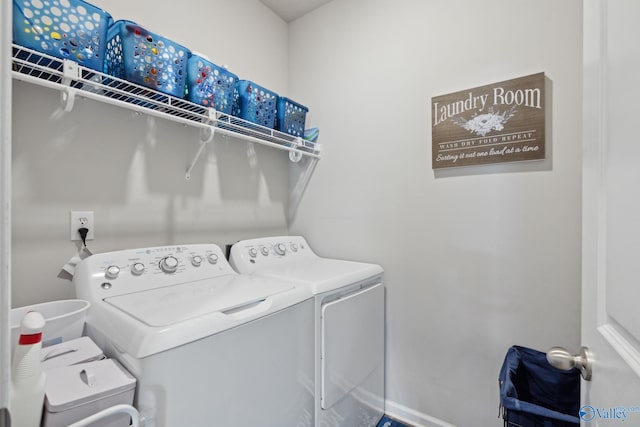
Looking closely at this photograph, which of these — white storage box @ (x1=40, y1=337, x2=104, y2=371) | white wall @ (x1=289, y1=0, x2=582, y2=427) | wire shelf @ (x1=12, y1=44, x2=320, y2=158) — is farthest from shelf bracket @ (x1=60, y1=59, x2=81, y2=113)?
white wall @ (x1=289, y1=0, x2=582, y2=427)

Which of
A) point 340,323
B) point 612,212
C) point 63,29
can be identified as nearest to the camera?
point 612,212

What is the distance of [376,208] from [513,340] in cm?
99

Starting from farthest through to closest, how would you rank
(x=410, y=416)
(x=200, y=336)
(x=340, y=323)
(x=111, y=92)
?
(x=410, y=416) → (x=340, y=323) → (x=111, y=92) → (x=200, y=336)

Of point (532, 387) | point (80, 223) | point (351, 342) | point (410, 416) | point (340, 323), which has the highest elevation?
point (80, 223)

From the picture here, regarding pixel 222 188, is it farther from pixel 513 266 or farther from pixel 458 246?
pixel 513 266

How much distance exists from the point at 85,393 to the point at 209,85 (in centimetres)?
127

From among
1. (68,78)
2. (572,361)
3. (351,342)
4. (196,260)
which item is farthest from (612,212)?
(68,78)

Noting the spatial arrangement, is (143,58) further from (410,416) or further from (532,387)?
(410,416)

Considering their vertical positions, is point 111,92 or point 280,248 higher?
point 111,92

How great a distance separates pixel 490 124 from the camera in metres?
1.53

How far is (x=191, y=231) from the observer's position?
5.51 ft

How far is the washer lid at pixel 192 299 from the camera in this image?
36.0 inches

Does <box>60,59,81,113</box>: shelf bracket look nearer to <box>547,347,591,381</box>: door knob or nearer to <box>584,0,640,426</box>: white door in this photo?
<box>584,0,640,426</box>: white door

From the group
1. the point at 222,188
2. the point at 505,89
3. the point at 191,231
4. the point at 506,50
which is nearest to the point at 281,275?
the point at 191,231
